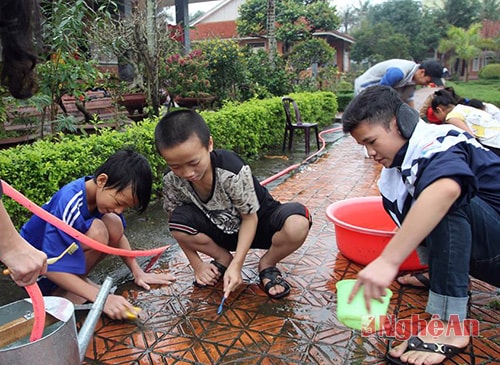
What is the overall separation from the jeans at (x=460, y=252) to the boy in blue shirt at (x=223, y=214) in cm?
74

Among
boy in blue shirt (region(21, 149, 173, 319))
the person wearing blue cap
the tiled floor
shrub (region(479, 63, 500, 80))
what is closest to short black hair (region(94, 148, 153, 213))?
boy in blue shirt (region(21, 149, 173, 319))

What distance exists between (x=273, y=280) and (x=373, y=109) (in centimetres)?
109

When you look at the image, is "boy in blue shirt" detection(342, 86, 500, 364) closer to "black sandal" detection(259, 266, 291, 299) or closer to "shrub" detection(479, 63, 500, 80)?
"black sandal" detection(259, 266, 291, 299)

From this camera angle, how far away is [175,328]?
6.77 feet

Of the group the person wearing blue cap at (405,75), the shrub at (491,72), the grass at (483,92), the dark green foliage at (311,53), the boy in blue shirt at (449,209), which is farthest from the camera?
the shrub at (491,72)

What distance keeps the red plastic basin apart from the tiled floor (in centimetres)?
14

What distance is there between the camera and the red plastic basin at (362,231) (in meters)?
2.44

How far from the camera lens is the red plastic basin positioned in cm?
244

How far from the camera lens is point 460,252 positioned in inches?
66.7

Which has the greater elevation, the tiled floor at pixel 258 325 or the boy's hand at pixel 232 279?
the boy's hand at pixel 232 279

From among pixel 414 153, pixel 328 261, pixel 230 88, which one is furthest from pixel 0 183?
pixel 230 88

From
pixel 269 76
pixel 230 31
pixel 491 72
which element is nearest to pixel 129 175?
pixel 269 76

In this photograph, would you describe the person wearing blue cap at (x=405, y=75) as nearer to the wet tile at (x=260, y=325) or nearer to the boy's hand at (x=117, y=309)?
the wet tile at (x=260, y=325)

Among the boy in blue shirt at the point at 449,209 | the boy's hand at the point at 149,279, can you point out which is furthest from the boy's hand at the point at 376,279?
the boy's hand at the point at 149,279
